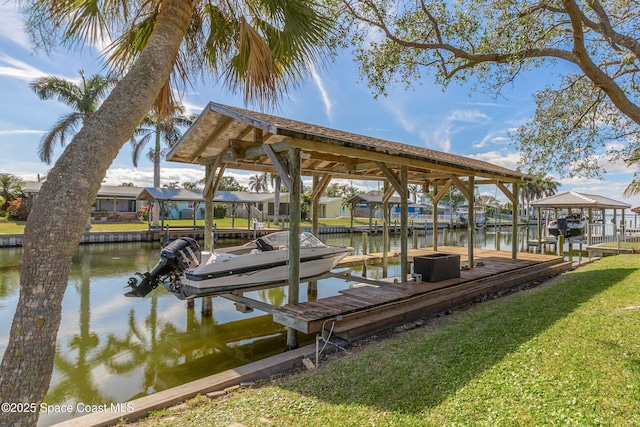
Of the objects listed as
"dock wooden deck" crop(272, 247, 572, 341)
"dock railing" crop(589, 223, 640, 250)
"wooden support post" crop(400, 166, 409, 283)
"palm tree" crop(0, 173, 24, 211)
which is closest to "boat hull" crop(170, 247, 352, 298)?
"dock wooden deck" crop(272, 247, 572, 341)

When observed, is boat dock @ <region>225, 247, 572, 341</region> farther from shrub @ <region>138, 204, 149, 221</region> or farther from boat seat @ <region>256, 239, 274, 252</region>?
shrub @ <region>138, 204, 149, 221</region>

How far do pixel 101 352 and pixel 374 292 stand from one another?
5073 mm

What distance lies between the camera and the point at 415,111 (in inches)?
522

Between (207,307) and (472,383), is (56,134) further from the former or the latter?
(472,383)

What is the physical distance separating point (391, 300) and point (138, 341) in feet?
15.7

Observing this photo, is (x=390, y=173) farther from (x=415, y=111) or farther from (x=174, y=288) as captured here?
(x=415, y=111)

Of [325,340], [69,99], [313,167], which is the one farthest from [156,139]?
[325,340]

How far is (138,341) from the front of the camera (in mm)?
6430

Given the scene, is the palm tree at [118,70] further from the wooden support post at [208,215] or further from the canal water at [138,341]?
the wooden support post at [208,215]

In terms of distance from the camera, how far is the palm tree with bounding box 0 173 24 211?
29147 mm

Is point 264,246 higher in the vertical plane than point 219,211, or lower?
lower

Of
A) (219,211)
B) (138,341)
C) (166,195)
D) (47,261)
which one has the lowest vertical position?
(138,341)

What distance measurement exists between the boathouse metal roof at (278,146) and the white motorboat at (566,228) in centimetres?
1557

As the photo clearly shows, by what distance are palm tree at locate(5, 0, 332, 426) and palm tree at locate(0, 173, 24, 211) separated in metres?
33.8
